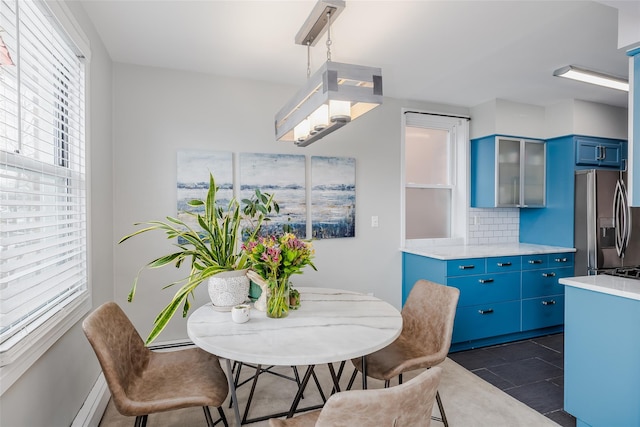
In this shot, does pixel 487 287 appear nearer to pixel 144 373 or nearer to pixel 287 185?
pixel 287 185

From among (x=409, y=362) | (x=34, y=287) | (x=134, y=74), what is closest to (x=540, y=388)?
(x=409, y=362)

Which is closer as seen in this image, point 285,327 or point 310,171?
point 285,327

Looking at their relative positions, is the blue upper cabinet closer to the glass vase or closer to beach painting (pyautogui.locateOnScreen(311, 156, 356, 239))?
beach painting (pyautogui.locateOnScreen(311, 156, 356, 239))

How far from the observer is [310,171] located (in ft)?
11.0

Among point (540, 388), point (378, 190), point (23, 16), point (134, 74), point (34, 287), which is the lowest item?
point (540, 388)

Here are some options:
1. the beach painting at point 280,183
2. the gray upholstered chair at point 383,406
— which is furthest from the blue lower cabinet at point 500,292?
the gray upholstered chair at point 383,406

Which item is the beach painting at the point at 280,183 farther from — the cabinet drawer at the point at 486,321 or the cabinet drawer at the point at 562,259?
the cabinet drawer at the point at 562,259

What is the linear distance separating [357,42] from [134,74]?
1832 millimetres

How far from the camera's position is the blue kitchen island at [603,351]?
1817 millimetres

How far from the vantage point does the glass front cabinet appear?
12.6ft

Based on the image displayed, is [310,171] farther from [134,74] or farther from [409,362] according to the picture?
[409,362]

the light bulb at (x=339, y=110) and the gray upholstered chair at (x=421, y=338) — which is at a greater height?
the light bulb at (x=339, y=110)

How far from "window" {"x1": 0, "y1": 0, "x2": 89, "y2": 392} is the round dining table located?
0.64 meters

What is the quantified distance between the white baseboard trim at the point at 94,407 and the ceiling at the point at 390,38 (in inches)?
92.6
